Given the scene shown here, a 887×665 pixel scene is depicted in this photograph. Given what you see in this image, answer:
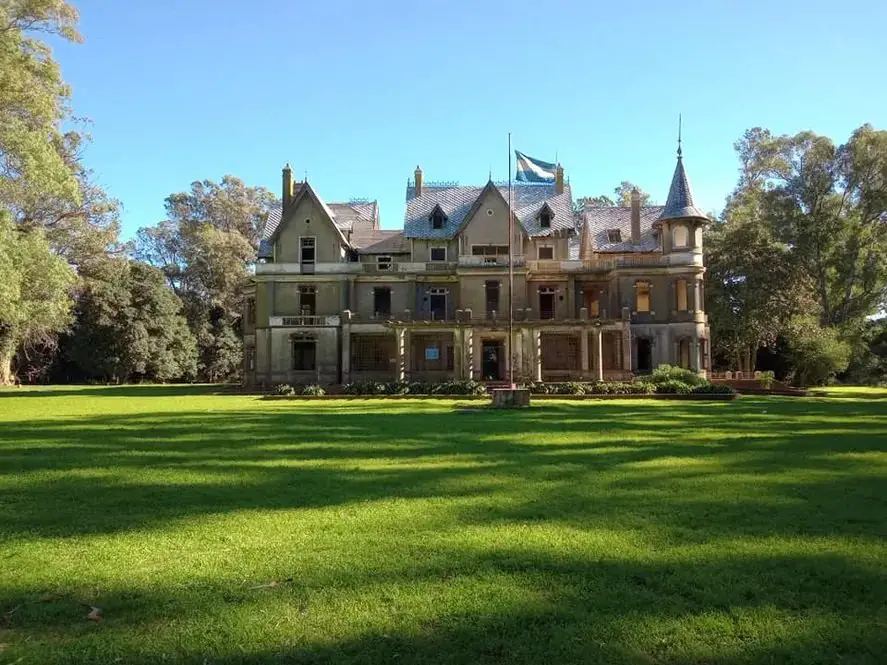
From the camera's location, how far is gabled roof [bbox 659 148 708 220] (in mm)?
42906

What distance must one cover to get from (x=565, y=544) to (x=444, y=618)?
184 cm

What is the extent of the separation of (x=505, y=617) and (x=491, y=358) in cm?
3958

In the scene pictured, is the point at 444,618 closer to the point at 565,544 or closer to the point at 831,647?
the point at 565,544

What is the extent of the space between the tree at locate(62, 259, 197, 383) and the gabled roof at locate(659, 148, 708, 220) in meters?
41.8

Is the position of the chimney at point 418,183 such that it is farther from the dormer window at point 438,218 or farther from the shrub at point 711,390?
the shrub at point 711,390

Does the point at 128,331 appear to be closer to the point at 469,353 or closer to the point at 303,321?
the point at 303,321

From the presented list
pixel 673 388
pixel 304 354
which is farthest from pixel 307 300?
pixel 673 388

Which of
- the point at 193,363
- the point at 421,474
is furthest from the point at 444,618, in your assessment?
the point at 193,363

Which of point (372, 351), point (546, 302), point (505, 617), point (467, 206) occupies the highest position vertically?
point (467, 206)

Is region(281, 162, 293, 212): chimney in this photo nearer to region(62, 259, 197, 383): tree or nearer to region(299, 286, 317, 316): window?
region(299, 286, 317, 316): window

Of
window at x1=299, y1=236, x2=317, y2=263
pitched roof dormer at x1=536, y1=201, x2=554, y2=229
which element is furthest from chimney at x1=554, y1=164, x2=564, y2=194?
window at x1=299, y1=236, x2=317, y2=263

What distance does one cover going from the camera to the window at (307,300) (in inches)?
1807

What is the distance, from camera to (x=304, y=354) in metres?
45.5

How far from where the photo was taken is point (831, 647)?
13.2 feet
